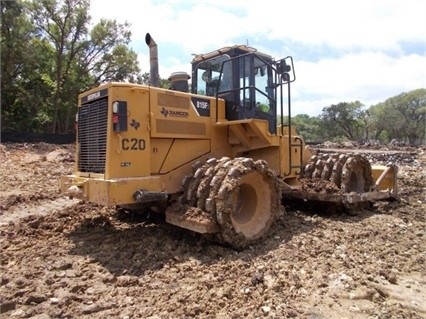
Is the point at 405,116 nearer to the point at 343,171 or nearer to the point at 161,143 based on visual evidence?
the point at 343,171

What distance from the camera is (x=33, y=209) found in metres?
7.21

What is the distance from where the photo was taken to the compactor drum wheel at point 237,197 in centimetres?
461

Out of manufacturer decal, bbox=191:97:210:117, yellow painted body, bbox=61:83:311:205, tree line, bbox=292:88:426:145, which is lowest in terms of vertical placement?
yellow painted body, bbox=61:83:311:205

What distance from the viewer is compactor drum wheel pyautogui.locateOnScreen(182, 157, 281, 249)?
181 inches

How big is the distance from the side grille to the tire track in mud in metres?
1.86

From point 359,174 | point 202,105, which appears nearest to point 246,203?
point 202,105

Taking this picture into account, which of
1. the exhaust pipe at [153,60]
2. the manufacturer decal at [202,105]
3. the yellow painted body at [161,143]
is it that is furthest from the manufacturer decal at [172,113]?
the exhaust pipe at [153,60]

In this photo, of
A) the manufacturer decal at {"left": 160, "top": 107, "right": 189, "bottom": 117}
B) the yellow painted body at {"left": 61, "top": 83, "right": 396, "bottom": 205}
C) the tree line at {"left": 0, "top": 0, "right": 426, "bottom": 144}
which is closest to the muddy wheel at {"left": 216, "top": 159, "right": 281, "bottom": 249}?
the yellow painted body at {"left": 61, "top": 83, "right": 396, "bottom": 205}

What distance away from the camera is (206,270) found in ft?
13.6

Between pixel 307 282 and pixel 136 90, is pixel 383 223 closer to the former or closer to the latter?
pixel 307 282

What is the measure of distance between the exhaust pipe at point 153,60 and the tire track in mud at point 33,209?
9.52 ft

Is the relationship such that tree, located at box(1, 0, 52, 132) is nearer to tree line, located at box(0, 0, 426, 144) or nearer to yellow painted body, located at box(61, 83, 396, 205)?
tree line, located at box(0, 0, 426, 144)

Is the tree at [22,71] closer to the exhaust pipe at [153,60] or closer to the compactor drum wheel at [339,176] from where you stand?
the exhaust pipe at [153,60]

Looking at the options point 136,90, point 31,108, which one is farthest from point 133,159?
point 31,108
